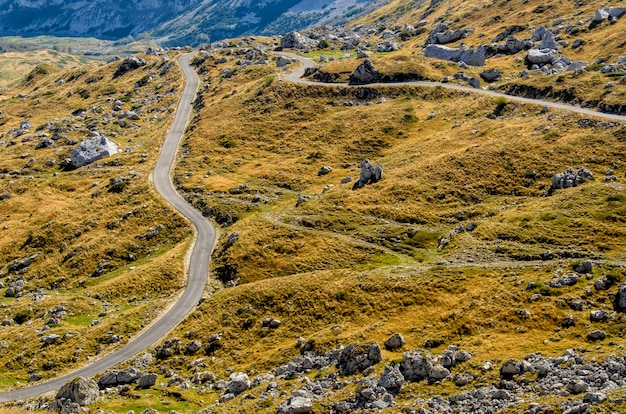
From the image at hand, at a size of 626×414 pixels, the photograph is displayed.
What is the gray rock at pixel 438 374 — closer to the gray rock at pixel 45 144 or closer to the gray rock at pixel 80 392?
the gray rock at pixel 80 392

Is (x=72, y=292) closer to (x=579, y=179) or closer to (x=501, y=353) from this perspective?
(x=501, y=353)

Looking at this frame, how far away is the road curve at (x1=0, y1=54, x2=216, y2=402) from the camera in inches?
2549

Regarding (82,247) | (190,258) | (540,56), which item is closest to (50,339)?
(190,258)

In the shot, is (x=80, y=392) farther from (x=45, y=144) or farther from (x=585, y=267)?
(x=45, y=144)

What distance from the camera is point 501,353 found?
5200cm

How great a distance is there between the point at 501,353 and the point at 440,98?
104751 mm

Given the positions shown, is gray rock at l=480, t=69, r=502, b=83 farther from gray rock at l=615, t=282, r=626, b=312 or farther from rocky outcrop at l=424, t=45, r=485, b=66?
gray rock at l=615, t=282, r=626, b=312

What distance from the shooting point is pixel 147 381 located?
60250 mm

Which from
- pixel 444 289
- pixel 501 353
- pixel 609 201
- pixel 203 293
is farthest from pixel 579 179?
pixel 203 293

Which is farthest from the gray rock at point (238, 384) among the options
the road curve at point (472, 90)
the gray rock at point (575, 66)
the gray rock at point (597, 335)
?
the gray rock at point (575, 66)

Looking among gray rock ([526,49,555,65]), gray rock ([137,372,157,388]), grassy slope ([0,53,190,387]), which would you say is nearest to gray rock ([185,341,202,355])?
gray rock ([137,372,157,388])

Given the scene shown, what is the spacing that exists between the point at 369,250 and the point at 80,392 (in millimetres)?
46714

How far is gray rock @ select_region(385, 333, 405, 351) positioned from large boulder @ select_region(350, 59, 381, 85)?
372 feet

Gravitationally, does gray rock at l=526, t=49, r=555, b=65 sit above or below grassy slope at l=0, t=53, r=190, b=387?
below
